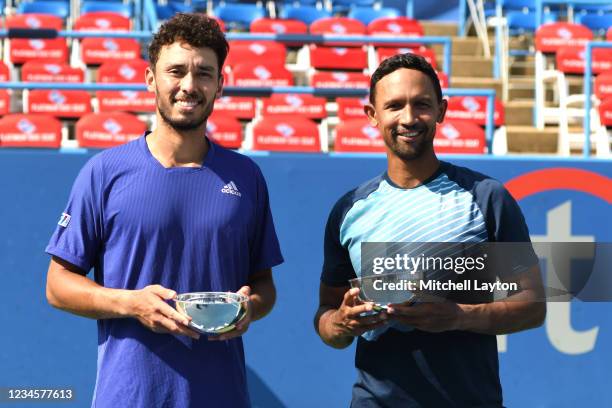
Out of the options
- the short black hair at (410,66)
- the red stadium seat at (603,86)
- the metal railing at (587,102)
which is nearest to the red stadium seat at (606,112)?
the red stadium seat at (603,86)

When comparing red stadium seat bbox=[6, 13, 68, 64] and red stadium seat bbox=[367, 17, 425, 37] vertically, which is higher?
red stadium seat bbox=[367, 17, 425, 37]

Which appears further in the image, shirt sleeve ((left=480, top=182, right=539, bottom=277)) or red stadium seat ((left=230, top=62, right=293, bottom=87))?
red stadium seat ((left=230, top=62, right=293, bottom=87))

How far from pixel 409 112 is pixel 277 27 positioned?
25.6ft

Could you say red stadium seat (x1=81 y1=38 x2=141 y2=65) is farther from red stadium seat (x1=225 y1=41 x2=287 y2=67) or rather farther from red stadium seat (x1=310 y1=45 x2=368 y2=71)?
red stadium seat (x1=310 y1=45 x2=368 y2=71)

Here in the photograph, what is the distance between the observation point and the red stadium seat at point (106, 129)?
7039 mm

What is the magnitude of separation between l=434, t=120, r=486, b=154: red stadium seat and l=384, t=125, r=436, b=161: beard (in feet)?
13.9

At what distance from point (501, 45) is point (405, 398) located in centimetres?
841

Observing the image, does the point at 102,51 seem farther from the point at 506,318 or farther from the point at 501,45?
the point at 506,318

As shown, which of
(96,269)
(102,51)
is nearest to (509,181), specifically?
(96,269)

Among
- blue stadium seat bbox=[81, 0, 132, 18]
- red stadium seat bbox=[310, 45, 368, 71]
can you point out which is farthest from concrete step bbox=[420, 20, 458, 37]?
blue stadium seat bbox=[81, 0, 132, 18]

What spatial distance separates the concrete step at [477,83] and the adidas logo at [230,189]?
7602mm

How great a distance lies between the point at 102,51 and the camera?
9.55m

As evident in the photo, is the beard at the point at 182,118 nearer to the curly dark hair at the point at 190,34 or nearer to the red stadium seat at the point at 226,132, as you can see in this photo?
the curly dark hair at the point at 190,34

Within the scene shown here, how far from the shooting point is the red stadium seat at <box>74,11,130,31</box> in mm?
9984
